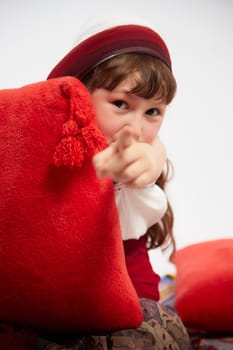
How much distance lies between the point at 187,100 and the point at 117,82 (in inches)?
34.3

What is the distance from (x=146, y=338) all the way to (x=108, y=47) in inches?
18.2

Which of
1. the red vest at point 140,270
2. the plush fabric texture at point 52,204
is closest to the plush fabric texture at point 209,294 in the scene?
the red vest at point 140,270

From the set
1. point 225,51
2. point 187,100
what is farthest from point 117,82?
point 225,51

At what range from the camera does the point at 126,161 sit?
19.2 inches

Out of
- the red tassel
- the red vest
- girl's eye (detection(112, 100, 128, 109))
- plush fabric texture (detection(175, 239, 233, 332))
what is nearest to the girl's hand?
the red tassel

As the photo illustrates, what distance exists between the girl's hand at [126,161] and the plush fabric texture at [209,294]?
60 centimetres

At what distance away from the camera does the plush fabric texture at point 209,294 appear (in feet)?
3.33

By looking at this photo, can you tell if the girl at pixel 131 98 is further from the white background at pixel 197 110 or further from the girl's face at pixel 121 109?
the white background at pixel 197 110

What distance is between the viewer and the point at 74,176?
1.95ft

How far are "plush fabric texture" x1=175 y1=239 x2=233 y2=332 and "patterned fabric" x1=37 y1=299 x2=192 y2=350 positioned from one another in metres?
0.27

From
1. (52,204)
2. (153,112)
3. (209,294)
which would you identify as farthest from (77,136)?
(209,294)

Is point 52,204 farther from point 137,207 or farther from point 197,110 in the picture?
point 197,110

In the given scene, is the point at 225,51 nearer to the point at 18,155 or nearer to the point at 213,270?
the point at 213,270

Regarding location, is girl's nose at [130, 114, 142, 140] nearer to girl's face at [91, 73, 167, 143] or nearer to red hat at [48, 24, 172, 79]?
girl's face at [91, 73, 167, 143]
